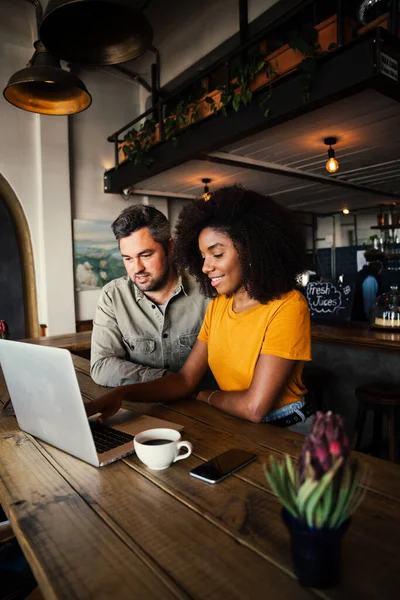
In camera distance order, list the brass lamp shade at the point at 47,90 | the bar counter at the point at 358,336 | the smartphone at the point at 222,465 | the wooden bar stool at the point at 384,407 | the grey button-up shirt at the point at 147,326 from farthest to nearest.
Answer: the bar counter at the point at 358,336 → the wooden bar stool at the point at 384,407 → the brass lamp shade at the point at 47,90 → the grey button-up shirt at the point at 147,326 → the smartphone at the point at 222,465

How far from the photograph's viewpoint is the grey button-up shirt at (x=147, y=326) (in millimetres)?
2115

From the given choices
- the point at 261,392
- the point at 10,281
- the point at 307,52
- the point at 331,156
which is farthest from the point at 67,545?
the point at 10,281

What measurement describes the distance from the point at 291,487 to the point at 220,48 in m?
5.95

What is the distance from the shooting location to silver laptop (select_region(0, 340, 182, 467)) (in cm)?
98

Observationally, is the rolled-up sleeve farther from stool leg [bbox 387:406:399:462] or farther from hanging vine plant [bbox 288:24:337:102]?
hanging vine plant [bbox 288:24:337:102]

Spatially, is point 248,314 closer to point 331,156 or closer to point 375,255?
point 331,156

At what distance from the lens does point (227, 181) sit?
5891 millimetres

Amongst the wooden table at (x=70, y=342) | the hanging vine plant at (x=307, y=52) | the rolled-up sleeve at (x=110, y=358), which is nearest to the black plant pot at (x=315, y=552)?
the rolled-up sleeve at (x=110, y=358)

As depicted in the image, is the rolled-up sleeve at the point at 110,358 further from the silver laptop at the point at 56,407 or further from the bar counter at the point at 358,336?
the bar counter at the point at 358,336

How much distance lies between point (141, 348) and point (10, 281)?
3968mm

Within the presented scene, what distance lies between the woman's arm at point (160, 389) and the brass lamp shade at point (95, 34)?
1.40m

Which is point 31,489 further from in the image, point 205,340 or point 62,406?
point 205,340

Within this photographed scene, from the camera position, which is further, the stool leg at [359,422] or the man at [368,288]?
the man at [368,288]

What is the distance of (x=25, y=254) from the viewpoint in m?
5.52
